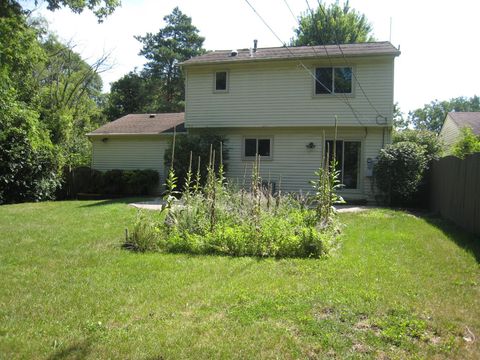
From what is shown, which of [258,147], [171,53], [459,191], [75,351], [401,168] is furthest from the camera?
[171,53]

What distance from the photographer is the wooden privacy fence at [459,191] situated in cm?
808

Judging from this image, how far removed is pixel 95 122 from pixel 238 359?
34648 millimetres

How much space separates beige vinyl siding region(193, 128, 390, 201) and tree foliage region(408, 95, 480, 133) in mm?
59290

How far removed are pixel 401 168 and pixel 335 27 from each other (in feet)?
62.8

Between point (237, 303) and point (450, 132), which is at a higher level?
point (450, 132)

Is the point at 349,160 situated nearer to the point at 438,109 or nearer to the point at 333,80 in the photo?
the point at 333,80

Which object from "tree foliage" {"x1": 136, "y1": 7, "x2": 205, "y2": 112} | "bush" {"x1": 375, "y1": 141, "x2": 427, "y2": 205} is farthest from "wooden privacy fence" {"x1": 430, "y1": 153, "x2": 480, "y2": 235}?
"tree foliage" {"x1": 136, "y1": 7, "x2": 205, "y2": 112}

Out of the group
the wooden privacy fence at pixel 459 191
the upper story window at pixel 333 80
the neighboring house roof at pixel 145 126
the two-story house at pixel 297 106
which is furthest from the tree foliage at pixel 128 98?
the wooden privacy fence at pixel 459 191

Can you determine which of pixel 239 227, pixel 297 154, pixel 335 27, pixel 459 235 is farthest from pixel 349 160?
pixel 335 27

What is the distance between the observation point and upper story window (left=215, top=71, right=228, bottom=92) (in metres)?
16.3

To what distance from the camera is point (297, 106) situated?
1533cm

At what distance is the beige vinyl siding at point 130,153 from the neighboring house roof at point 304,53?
390cm

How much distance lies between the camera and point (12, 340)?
3256 mm

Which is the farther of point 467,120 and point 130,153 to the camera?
point 467,120
